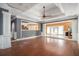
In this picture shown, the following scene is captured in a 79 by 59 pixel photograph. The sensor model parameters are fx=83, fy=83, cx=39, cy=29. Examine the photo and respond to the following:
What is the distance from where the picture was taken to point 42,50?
2.21 metres

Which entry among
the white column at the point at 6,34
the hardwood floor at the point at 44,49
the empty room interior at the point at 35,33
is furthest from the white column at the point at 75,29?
the white column at the point at 6,34

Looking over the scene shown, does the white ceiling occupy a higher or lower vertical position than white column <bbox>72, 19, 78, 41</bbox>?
higher

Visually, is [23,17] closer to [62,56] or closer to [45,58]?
[45,58]

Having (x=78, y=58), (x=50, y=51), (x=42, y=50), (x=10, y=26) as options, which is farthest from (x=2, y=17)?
(x=78, y=58)

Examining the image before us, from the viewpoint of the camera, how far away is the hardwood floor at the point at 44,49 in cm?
212

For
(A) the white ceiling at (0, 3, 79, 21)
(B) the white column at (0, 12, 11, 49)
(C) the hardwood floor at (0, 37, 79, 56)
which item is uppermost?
(A) the white ceiling at (0, 3, 79, 21)

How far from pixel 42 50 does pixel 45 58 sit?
214 millimetres

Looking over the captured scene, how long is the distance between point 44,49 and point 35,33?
1.86 ft

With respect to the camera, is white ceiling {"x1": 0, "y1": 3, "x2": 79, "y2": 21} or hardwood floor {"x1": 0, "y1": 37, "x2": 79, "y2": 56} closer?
hardwood floor {"x1": 0, "y1": 37, "x2": 79, "y2": 56}

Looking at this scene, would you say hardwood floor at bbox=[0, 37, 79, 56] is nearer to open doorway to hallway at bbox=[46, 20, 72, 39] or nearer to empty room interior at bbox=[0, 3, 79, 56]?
empty room interior at bbox=[0, 3, 79, 56]

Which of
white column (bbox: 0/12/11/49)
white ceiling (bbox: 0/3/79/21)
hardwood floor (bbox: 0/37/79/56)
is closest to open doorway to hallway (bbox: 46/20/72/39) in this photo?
hardwood floor (bbox: 0/37/79/56)

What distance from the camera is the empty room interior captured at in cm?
216

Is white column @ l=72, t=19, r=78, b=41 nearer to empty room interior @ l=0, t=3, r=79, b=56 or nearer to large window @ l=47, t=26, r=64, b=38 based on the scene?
empty room interior @ l=0, t=3, r=79, b=56

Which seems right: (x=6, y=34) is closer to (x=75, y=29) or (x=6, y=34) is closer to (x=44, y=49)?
(x=44, y=49)
